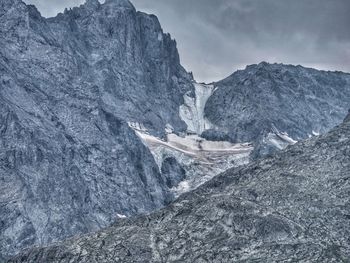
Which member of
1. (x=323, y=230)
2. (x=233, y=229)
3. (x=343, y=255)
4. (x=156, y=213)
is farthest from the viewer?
(x=156, y=213)

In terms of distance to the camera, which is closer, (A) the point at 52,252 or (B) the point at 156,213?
(A) the point at 52,252

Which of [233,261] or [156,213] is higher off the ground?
[156,213]

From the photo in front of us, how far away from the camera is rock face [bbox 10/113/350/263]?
164 meters

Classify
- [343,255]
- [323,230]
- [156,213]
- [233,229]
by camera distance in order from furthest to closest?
[156,213] → [233,229] → [323,230] → [343,255]

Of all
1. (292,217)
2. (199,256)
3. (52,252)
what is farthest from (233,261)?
(52,252)

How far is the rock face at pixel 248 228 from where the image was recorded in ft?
537

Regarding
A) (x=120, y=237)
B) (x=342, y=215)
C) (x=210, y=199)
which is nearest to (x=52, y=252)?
(x=120, y=237)

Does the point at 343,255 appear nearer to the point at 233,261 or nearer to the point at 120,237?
the point at 233,261

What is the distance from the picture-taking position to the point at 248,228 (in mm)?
175875

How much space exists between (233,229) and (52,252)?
1686 inches

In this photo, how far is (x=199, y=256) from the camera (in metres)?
167

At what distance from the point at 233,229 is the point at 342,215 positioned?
24989 millimetres

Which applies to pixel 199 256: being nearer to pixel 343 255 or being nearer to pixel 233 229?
pixel 233 229

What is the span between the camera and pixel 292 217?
573ft
